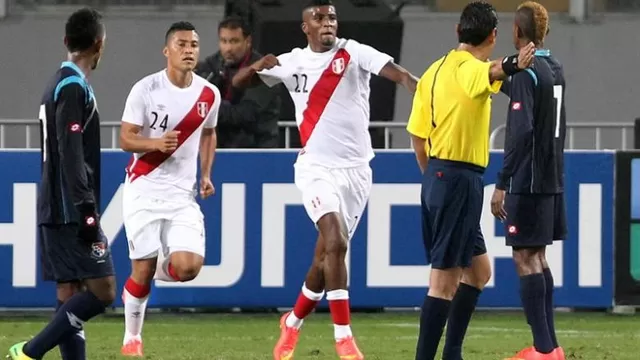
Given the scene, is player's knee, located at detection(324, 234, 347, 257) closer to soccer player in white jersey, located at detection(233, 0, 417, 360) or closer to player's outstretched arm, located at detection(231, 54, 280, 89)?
soccer player in white jersey, located at detection(233, 0, 417, 360)

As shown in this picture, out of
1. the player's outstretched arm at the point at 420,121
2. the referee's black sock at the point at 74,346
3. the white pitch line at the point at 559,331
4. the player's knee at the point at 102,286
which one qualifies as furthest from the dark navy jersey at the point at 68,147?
the white pitch line at the point at 559,331

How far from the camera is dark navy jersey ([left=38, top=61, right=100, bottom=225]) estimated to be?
8.77 metres

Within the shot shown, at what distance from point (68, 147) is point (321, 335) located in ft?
13.4

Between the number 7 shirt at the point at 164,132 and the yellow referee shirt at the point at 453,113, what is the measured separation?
1992 mm

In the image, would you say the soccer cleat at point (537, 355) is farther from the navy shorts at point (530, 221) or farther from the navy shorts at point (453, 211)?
the navy shorts at point (453, 211)

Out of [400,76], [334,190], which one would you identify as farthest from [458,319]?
[400,76]

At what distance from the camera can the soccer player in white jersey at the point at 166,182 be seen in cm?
1091

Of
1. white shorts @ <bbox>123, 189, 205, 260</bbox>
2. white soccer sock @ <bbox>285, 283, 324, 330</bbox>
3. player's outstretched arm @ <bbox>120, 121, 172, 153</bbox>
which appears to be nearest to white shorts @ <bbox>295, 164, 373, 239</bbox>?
white soccer sock @ <bbox>285, 283, 324, 330</bbox>

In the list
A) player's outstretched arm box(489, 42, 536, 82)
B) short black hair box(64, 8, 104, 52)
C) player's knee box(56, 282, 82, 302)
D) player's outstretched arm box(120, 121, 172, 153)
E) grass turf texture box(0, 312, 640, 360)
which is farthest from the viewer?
grass turf texture box(0, 312, 640, 360)

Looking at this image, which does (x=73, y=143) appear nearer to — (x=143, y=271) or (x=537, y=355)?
(x=143, y=271)

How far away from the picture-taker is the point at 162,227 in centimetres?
1099

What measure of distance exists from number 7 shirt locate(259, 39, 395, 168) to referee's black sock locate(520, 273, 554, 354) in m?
1.49

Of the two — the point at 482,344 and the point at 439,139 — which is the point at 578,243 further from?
the point at 439,139

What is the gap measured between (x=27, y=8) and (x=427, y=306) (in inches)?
313
